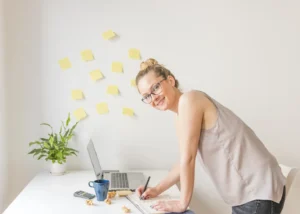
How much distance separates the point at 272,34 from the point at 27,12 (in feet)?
5.30

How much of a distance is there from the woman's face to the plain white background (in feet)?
2.80

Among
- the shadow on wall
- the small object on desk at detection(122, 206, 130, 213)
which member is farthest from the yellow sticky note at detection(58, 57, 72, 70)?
the small object on desk at detection(122, 206, 130, 213)

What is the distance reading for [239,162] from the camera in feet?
5.01

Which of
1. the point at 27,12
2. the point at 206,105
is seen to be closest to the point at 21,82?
the point at 27,12

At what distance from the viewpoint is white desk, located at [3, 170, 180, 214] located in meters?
1.72

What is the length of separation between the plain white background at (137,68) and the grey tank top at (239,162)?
3.25 ft

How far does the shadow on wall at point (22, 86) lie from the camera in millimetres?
2439

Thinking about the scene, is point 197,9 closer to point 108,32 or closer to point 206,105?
point 108,32

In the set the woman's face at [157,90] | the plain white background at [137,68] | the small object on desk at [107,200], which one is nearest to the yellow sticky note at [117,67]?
the plain white background at [137,68]

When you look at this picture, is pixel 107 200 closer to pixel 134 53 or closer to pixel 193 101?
pixel 193 101

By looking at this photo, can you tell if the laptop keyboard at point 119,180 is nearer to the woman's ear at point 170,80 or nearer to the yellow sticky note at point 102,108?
the yellow sticky note at point 102,108

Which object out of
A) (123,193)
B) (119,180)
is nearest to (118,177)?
(119,180)

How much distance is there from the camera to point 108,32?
2471 mm

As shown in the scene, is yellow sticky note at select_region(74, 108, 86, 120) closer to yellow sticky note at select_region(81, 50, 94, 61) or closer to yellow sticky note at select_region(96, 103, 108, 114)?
yellow sticky note at select_region(96, 103, 108, 114)
